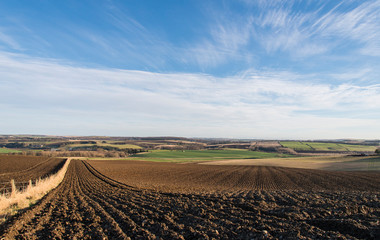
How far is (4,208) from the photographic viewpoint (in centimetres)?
1152

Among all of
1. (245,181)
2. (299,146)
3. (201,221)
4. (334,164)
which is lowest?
(334,164)

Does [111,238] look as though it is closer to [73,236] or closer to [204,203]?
[73,236]

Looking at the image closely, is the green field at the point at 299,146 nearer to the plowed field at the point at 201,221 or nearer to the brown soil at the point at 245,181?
the brown soil at the point at 245,181

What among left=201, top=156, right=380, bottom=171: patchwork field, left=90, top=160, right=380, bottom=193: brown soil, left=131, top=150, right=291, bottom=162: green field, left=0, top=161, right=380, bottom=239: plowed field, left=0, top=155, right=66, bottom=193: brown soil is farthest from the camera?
left=131, top=150, right=291, bottom=162: green field

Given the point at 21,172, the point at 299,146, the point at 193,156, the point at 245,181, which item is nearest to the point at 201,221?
the point at 245,181

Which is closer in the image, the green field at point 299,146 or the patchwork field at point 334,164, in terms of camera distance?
the patchwork field at point 334,164

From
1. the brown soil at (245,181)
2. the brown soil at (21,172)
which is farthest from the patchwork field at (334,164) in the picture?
the brown soil at (21,172)

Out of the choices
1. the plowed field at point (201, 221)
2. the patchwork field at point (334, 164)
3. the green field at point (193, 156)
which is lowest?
the green field at point (193, 156)

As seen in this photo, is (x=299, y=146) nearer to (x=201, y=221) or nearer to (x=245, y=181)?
(x=245, y=181)

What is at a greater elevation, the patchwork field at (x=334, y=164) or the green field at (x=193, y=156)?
the patchwork field at (x=334, y=164)

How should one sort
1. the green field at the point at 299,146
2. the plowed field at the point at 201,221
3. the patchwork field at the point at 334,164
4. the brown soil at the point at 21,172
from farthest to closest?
the green field at the point at 299,146 → the patchwork field at the point at 334,164 → the brown soil at the point at 21,172 → the plowed field at the point at 201,221

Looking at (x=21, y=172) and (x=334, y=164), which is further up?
(x=21, y=172)

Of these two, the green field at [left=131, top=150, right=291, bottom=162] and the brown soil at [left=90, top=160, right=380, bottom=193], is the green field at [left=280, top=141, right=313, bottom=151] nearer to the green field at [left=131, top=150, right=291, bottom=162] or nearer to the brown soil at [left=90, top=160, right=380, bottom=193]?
the green field at [left=131, top=150, right=291, bottom=162]

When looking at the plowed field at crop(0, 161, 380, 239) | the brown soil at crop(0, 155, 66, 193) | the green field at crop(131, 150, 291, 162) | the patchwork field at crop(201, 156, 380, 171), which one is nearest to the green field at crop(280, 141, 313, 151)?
the green field at crop(131, 150, 291, 162)
